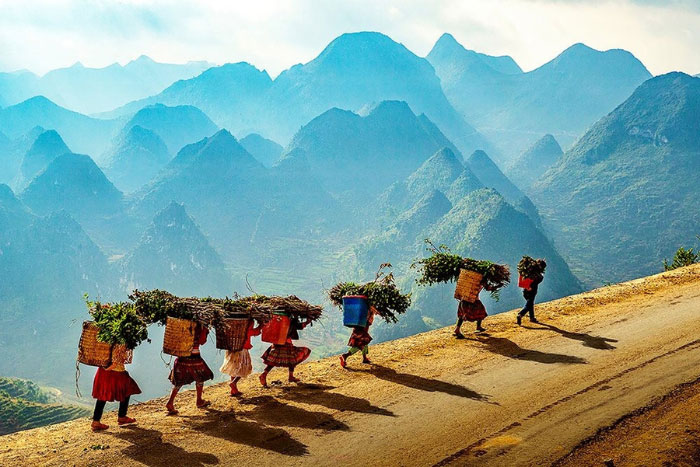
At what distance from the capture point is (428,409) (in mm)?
11047

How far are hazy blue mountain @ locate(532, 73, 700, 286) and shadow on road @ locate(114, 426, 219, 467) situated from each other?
4292 inches

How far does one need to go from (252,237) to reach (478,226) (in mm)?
87271

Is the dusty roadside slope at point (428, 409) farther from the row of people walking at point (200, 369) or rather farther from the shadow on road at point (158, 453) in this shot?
the row of people walking at point (200, 369)

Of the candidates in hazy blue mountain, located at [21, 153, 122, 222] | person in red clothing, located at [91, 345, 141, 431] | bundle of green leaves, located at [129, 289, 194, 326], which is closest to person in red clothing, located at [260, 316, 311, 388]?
bundle of green leaves, located at [129, 289, 194, 326]

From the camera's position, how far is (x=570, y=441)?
30.4 feet

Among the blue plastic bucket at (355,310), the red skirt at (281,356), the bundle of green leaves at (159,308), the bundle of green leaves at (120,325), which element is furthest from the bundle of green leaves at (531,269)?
the bundle of green leaves at (120,325)

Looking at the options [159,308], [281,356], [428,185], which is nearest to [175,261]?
[428,185]

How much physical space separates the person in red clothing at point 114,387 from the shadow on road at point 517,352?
27.2 feet

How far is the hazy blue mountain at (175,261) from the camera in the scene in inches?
5984

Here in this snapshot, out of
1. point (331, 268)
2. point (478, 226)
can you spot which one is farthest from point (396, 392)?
point (331, 268)

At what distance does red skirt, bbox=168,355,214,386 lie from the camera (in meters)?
11.4

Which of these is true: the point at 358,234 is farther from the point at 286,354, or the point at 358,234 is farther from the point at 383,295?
the point at 286,354

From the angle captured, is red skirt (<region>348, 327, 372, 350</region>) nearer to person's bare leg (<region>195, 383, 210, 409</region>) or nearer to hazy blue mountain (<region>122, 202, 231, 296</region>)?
person's bare leg (<region>195, 383, 210, 409</region>)

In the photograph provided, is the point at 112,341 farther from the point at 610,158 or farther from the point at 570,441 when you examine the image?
the point at 610,158
